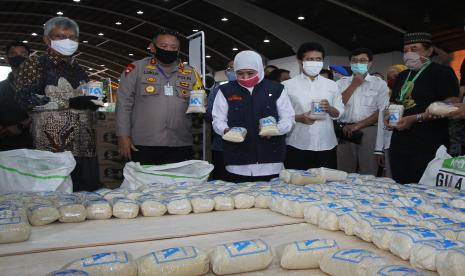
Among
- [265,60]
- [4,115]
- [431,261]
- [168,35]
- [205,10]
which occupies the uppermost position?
[205,10]

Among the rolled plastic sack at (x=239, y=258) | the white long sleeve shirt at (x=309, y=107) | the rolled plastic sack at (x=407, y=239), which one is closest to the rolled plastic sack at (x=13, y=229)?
the rolled plastic sack at (x=239, y=258)

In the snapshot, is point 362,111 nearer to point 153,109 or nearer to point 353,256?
point 153,109

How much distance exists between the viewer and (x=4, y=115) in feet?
12.2

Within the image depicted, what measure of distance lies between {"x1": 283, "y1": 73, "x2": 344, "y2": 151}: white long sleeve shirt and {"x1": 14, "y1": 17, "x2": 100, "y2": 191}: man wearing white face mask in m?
1.50

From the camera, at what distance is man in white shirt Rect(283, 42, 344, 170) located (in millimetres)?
3305

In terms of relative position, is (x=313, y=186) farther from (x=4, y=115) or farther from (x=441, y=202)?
(x=4, y=115)

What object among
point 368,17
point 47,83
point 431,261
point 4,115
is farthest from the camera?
point 368,17

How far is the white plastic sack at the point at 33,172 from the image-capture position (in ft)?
6.77

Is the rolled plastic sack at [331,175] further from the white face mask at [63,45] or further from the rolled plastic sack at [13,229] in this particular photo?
the white face mask at [63,45]

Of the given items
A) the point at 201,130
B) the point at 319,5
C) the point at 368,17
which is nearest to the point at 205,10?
the point at 319,5

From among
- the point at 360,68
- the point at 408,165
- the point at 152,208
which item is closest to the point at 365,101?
the point at 360,68

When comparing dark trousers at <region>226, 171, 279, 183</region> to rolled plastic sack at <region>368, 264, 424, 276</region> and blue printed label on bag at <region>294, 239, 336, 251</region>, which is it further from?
rolled plastic sack at <region>368, 264, 424, 276</region>

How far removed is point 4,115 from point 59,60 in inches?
54.0

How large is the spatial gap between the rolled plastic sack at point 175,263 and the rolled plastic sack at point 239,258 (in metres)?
0.03
